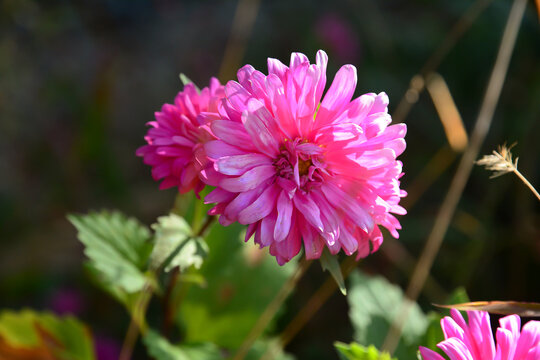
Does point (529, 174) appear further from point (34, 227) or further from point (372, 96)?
point (34, 227)

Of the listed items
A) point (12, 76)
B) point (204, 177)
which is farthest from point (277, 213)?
point (12, 76)

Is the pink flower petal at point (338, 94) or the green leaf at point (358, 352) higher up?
the pink flower petal at point (338, 94)

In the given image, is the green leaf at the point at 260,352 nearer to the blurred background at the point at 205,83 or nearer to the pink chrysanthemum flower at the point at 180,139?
the blurred background at the point at 205,83

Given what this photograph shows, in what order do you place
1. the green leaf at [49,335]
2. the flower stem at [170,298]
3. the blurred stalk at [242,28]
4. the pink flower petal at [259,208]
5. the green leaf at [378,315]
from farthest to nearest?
the blurred stalk at [242,28] < the green leaf at [49,335] < the green leaf at [378,315] < the flower stem at [170,298] < the pink flower petal at [259,208]

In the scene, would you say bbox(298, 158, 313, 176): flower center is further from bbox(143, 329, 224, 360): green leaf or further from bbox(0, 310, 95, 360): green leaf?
bbox(0, 310, 95, 360): green leaf

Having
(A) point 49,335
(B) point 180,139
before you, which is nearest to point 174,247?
(B) point 180,139

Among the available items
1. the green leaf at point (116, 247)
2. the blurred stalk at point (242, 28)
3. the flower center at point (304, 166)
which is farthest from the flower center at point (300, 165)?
the blurred stalk at point (242, 28)

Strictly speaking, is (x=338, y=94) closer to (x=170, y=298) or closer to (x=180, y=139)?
(x=180, y=139)
